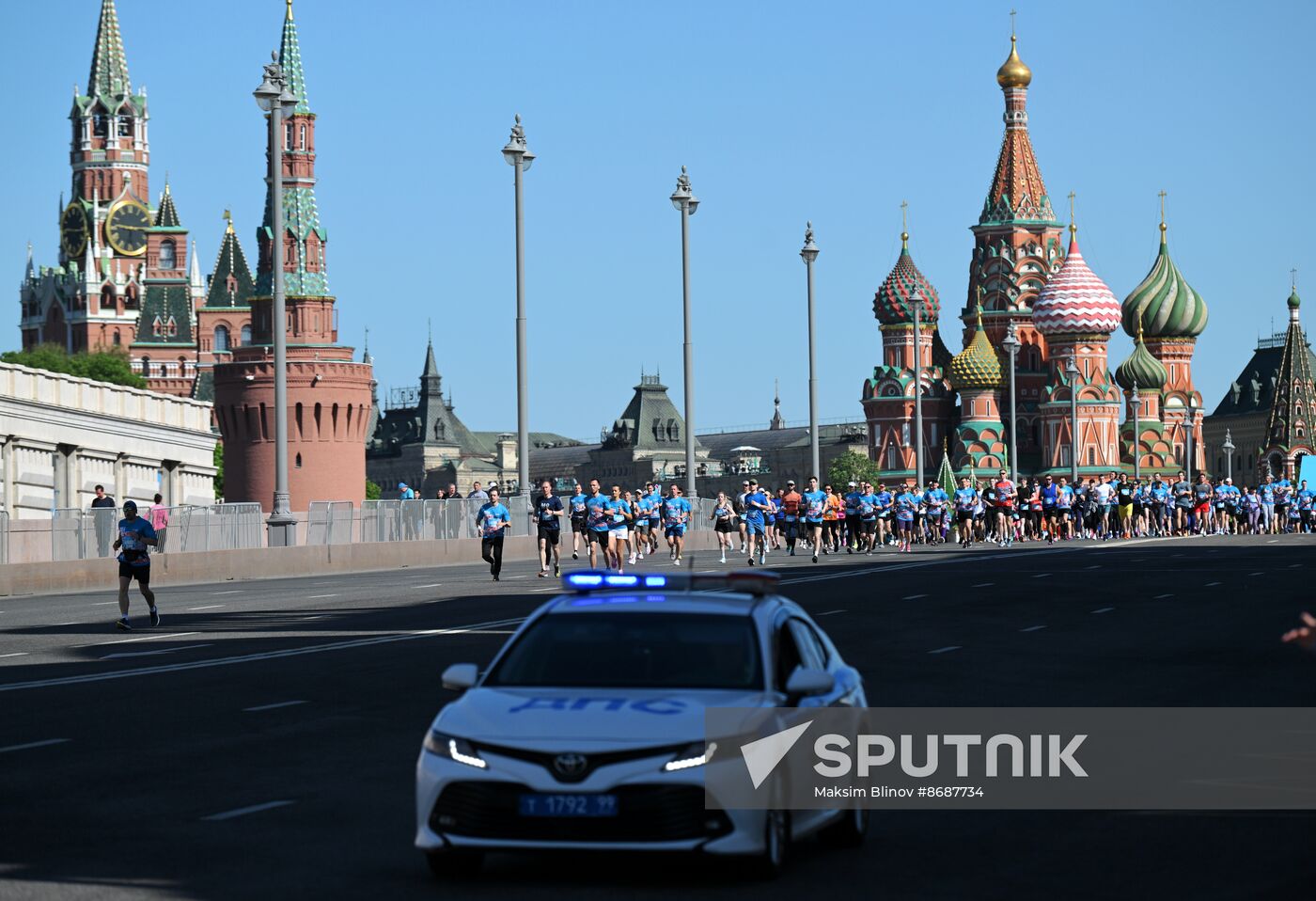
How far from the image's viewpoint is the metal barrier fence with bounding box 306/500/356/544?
1860 inches

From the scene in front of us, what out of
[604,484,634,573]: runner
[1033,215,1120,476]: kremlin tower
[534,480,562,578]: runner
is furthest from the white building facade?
[1033,215,1120,476]: kremlin tower

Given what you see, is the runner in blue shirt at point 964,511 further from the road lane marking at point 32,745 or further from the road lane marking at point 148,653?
the road lane marking at point 32,745

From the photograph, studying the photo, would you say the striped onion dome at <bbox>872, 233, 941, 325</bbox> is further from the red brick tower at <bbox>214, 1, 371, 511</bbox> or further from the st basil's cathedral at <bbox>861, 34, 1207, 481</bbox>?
the red brick tower at <bbox>214, 1, 371, 511</bbox>

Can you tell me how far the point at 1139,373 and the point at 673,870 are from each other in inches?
6246

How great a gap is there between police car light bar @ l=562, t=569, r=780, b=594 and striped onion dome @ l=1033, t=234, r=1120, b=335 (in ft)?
495

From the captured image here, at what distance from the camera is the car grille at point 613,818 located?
344 inches

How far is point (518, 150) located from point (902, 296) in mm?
121476

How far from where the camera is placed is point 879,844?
1046 cm

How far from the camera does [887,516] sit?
185ft

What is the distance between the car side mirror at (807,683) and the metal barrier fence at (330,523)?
3805cm

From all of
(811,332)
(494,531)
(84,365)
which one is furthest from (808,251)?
(84,365)

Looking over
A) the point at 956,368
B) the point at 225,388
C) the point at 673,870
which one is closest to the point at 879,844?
Answer: the point at 673,870

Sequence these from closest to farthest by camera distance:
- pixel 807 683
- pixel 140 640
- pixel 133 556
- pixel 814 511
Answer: pixel 807 683, pixel 140 640, pixel 133 556, pixel 814 511

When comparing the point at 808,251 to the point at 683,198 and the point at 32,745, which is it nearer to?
the point at 683,198
